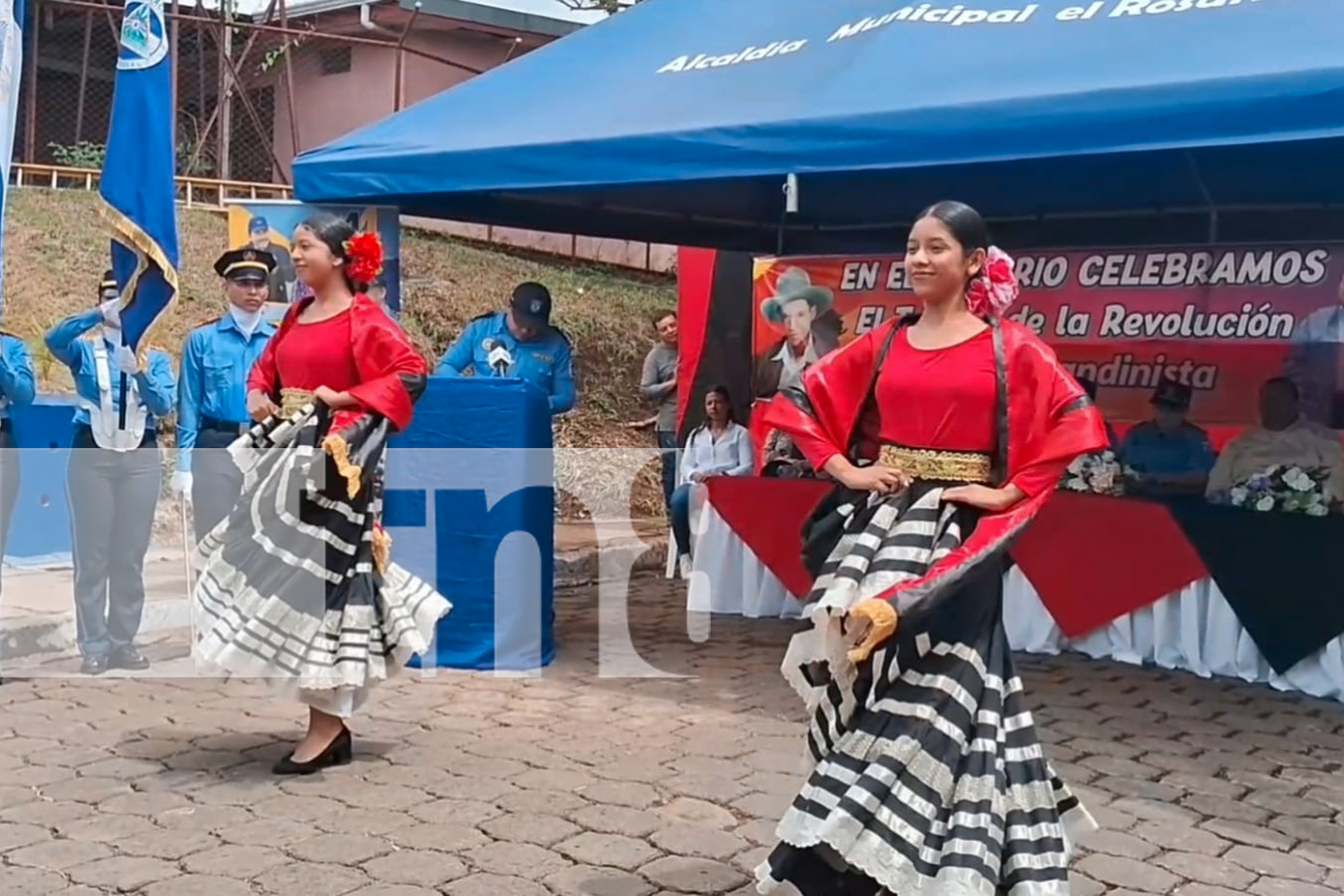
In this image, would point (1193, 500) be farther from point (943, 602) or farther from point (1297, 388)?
point (943, 602)

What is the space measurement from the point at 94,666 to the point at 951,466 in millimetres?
4270

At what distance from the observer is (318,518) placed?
477cm

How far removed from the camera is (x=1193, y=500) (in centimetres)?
714

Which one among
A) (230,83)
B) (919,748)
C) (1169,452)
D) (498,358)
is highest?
(230,83)

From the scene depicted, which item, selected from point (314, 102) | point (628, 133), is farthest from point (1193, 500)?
point (314, 102)

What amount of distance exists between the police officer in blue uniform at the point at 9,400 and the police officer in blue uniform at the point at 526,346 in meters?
2.22

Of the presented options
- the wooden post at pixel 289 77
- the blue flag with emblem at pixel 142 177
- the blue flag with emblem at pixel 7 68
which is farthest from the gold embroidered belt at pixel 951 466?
the wooden post at pixel 289 77

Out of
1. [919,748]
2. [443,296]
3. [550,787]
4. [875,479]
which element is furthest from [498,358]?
[443,296]

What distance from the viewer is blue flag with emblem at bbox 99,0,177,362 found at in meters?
5.66

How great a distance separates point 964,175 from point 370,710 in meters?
3.99

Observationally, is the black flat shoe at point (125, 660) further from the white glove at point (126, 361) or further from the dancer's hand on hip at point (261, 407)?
the dancer's hand on hip at point (261, 407)

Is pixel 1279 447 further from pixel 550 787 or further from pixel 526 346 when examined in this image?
pixel 550 787

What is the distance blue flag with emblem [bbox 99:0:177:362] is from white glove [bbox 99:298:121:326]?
0.75 ft

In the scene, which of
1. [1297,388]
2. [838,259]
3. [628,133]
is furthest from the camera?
[838,259]
